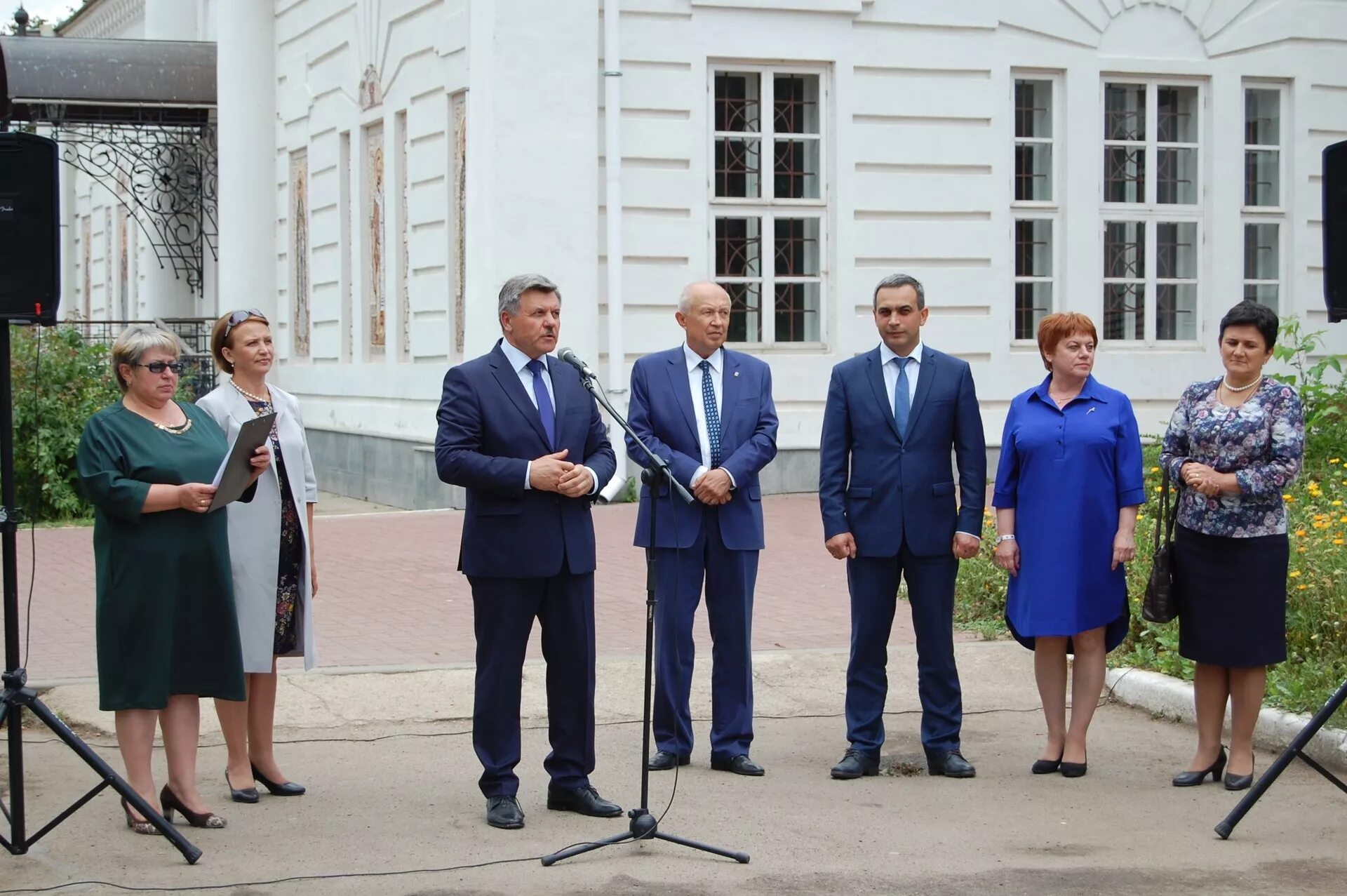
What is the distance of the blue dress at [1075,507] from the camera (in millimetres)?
7125

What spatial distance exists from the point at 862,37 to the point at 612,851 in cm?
1216

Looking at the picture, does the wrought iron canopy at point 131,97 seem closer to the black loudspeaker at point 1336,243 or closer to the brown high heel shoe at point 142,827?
the brown high heel shoe at point 142,827

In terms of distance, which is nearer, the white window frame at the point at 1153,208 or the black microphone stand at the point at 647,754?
the black microphone stand at the point at 647,754

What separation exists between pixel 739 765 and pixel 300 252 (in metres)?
16.0

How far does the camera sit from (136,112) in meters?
24.4

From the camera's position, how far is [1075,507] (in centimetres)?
713

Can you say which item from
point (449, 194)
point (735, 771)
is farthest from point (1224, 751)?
point (449, 194)

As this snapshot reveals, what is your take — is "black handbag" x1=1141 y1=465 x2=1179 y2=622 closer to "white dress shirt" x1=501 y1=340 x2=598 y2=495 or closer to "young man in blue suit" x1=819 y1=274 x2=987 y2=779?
"young man in blue suit" x1=819 y1=274 x2=987 y2=779

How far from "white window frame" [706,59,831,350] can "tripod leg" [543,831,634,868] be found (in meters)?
11.0

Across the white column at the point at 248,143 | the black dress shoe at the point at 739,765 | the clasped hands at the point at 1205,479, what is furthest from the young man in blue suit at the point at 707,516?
the white column at the point at 248,143

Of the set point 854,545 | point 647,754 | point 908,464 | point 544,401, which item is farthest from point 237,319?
point 908,464

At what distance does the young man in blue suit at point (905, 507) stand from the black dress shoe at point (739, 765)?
0.32 metres

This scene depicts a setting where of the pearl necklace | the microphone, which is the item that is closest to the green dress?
the microphone

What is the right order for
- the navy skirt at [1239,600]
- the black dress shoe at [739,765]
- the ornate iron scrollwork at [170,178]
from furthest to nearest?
the ornate iron scrollwork at [170,178], the black dress shoe at [739,765], the navy skirt at [1239,600]
